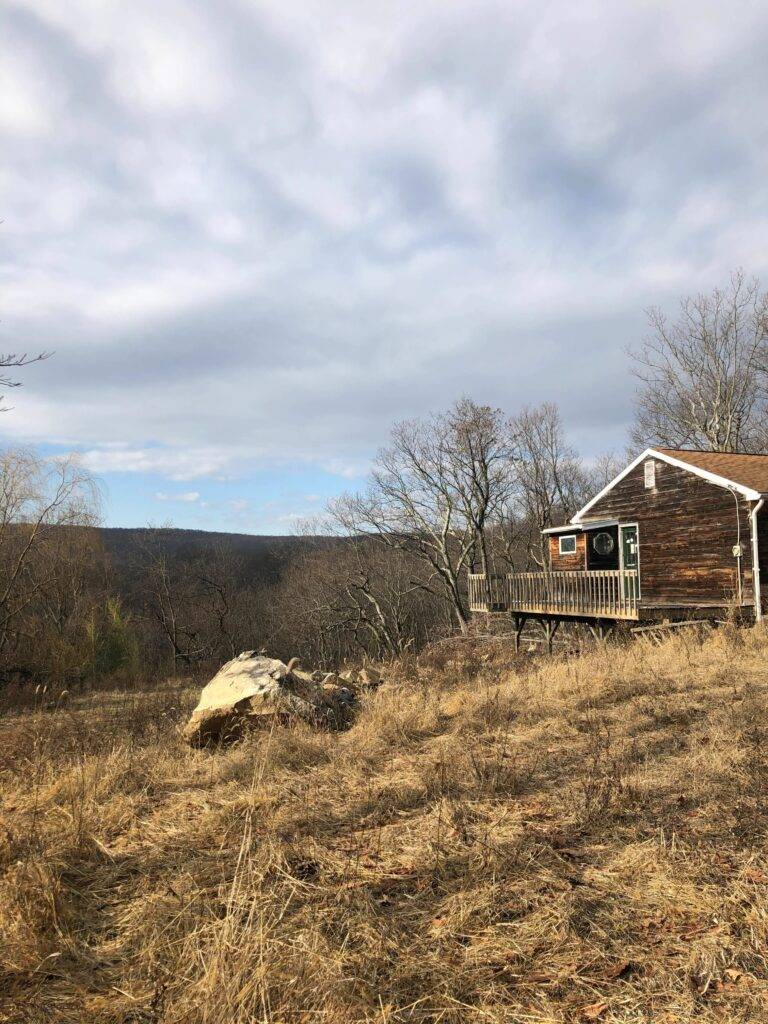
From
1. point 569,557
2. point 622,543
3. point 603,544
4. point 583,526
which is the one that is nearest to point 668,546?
point 622,543

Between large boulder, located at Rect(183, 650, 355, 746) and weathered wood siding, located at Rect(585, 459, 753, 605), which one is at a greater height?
weathered wood siding, located at Rect(585, 459, 753, 605)

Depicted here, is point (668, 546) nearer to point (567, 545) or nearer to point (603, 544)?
point (603, 544)

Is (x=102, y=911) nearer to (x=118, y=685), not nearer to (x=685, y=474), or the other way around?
(x=685, y=474)

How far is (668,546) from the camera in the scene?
1881 cm

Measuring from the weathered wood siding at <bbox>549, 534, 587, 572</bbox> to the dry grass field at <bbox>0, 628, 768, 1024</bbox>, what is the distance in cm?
1718

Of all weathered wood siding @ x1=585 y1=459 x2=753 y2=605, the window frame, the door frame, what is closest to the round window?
the door frame

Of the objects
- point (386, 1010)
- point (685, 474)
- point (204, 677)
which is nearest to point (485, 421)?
point (685, 474)

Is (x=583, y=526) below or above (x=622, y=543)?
above

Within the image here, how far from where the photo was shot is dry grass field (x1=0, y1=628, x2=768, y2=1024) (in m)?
2.38

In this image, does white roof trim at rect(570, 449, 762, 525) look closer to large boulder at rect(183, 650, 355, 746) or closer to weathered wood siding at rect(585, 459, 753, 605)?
weathered wood siding at rect(585, 459, 753, 605)

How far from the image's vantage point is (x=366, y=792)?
4.60 meters

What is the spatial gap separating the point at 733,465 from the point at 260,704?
633 inches

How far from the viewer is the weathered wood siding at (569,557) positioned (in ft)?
75.9

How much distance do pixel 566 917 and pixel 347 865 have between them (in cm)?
114
